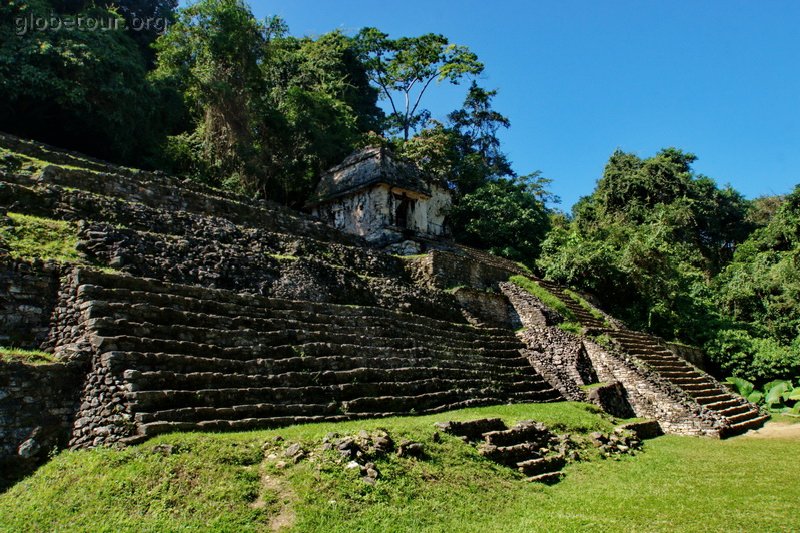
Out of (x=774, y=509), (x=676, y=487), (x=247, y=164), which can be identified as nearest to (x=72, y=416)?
(x=676, y=487)

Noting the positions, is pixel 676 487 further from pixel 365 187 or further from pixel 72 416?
pixel 365 187

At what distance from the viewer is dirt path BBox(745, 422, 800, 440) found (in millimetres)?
11748

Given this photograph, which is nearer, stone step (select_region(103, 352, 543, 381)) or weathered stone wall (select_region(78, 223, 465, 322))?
stone step (select_region(103, 352, 543, 381))

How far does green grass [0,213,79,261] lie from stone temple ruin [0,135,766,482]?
0.66ft

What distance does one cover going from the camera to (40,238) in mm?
8562

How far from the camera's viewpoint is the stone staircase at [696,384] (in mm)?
13114

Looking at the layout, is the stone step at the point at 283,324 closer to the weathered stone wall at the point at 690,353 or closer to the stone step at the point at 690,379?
the stone step at the point at 690,379

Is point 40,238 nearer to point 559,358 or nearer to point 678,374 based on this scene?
point 559,358

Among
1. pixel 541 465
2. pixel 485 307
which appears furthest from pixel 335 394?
pixel 485 307

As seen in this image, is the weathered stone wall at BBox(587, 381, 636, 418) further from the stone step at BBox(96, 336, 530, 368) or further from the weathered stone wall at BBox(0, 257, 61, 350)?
the weathered stone wall at BBox(0, 257, 61, 350)

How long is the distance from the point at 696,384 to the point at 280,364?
38.2 ft

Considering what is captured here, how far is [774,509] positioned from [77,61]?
1904cm

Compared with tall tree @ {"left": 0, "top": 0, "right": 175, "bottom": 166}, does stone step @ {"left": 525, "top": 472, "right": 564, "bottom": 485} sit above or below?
below

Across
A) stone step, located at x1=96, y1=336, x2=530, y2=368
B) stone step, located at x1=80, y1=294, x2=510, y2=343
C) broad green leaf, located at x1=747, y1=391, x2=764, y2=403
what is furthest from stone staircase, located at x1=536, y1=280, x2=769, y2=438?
stone step, located at x1=80, y1=294, x2=510, y2=343
